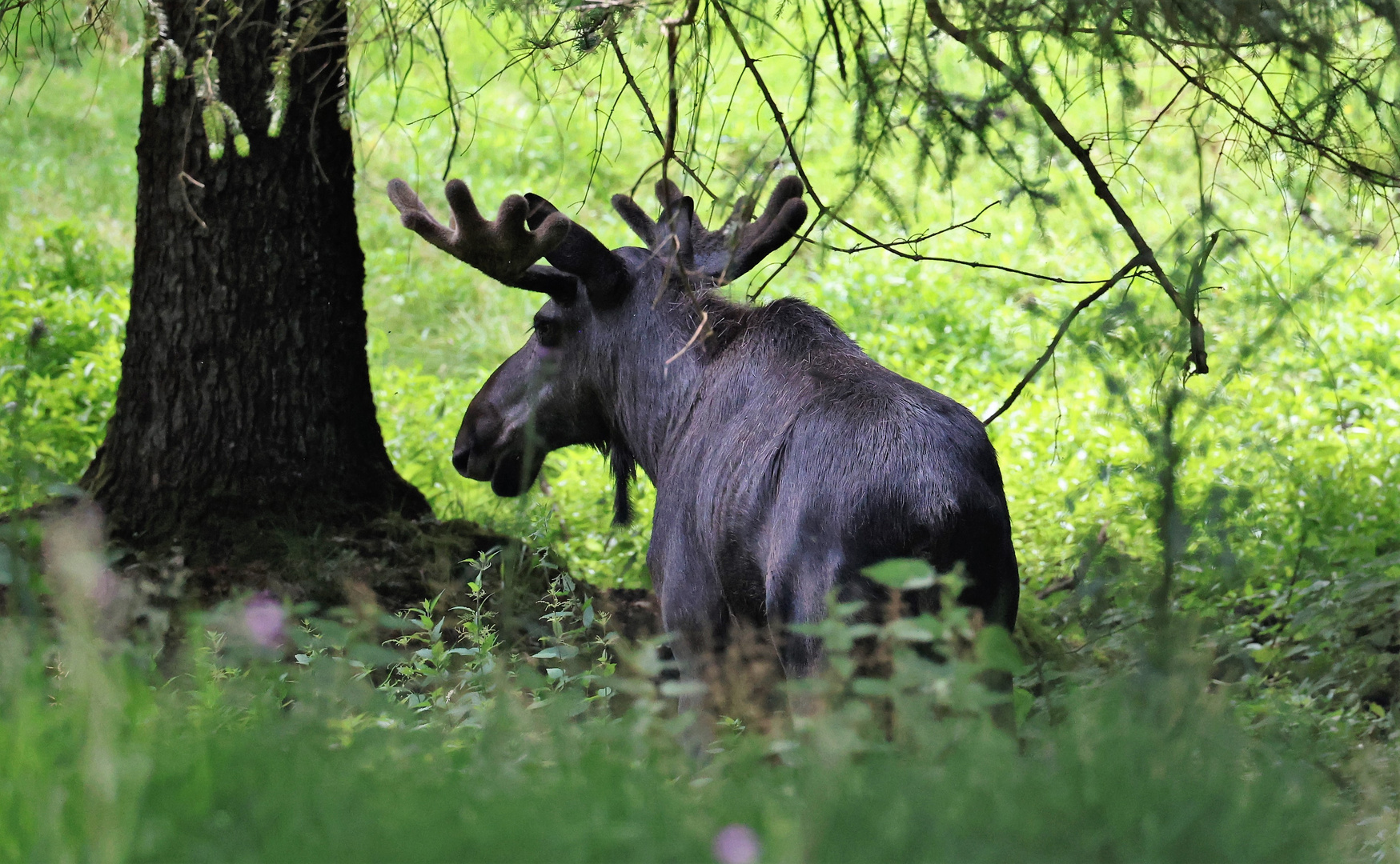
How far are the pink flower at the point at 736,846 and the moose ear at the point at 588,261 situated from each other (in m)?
3.15

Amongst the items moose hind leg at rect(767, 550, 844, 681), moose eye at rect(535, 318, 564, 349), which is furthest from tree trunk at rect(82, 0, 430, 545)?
moose hind leg at rect(767, 550, 844, 681)

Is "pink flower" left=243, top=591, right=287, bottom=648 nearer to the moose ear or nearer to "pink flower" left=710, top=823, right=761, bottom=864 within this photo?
"pink flower" left=710, top=823, right=761, bottom=864

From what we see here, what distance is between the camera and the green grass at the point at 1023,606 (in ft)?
7.05

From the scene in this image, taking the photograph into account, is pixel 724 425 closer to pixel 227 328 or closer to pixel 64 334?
pixel 227 328

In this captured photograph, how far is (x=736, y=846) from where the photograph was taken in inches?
80.6

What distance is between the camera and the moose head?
4875 millimetres

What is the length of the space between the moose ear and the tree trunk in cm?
148

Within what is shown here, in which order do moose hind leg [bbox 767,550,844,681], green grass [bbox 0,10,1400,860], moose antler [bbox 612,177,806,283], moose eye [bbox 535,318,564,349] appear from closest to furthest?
green grass [bbox 0,10,1400,860] < moose hind leg [bbox 767,550,844,681] < moose antler [bbox 612,177,806,283] < moose eye [bbox 535,318,564,349]

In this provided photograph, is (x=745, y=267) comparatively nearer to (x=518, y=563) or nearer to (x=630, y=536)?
(x=518, y=563)

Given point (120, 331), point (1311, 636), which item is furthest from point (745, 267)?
point (120, 331)

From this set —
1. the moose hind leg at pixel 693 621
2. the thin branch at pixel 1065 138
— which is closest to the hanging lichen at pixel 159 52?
the moose hind leg at pixel 693 621

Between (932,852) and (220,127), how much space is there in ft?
12.7

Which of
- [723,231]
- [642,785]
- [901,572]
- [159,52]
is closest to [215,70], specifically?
[159,52]

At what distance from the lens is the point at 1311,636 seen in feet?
18.4
